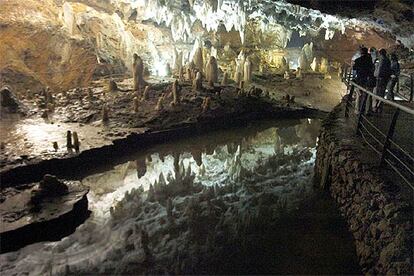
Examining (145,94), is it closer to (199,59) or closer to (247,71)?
(199,59)

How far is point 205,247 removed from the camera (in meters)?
5.73

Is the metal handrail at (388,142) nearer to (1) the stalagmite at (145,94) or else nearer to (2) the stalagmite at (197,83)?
(2) the stalagmite at (197,83)

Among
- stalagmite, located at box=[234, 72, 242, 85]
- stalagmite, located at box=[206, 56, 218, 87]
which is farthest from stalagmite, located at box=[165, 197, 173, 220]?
stalagmite, located at box=[234, 72, 242, 85]

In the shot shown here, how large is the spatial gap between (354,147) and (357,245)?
1596 mm

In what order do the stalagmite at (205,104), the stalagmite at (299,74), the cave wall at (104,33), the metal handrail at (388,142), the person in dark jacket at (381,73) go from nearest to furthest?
the metal handrail at (388,142) < the person in dark jacket at (381,73) < the stalagmite at (205,104) < the cave wall at (104,33) < the stalagmite at (299,74)

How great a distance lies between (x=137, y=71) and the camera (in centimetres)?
1408

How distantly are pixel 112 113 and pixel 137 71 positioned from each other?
2.57 m

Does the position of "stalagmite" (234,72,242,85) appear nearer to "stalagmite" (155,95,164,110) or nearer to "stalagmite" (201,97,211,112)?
"stalagmite" (201,97,211,112)

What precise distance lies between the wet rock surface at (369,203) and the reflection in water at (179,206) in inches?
51.6

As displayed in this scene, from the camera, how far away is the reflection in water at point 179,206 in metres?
5.56

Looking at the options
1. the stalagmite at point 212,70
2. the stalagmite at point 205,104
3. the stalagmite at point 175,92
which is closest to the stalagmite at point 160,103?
the stalagmite at point 175,92

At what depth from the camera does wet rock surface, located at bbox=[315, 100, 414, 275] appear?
3.71m

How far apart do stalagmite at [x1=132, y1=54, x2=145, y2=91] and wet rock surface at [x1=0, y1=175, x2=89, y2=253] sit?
7.32 metres

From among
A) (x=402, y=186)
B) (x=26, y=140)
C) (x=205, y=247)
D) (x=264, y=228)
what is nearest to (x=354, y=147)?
(x=402, y=186)
